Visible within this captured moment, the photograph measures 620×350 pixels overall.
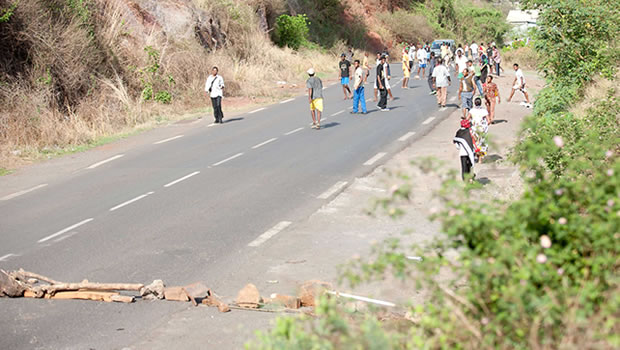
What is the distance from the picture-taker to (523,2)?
61.8ft

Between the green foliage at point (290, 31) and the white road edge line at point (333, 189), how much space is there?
3300cm

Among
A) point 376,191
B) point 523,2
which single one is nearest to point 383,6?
point 523,2

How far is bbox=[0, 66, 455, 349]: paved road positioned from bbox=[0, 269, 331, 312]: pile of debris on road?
17cm

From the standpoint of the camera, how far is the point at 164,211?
11.8m

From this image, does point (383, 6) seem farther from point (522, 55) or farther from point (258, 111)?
point (258, 111)

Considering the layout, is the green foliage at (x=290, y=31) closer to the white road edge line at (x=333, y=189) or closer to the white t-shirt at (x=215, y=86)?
the white t-shirt at (x=215, y=86)

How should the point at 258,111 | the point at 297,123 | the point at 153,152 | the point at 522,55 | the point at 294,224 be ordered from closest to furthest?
1. the point at 294,224
2. the point at 153,152
3. the point at 297,123
4. the point at 258,111
5. the point at 522,55

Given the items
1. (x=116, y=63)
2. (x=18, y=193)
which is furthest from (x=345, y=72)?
(x=18, y=193)

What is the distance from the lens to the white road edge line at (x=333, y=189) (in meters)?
12.5

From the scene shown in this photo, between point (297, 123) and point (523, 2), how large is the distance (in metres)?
7.42

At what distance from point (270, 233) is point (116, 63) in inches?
708

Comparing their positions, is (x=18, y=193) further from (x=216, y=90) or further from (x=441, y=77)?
(x=441, y=77)

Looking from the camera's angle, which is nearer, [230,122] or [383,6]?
[230,122]

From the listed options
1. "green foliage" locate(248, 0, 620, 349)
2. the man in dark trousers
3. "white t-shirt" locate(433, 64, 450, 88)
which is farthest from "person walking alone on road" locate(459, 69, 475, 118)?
"green foliage" locate(248, 0, 620, 349)
